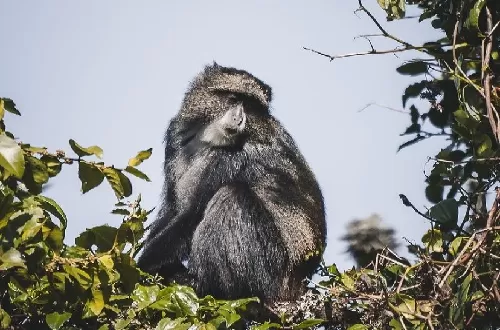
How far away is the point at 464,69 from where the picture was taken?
15.4 feet

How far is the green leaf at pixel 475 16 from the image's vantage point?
4445 mm

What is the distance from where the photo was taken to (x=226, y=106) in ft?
28.0

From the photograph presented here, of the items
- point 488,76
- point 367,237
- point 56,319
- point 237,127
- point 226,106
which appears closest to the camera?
point 56,319

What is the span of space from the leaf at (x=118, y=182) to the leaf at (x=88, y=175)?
5cm

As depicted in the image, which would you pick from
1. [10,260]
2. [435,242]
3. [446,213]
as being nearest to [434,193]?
[435,242]

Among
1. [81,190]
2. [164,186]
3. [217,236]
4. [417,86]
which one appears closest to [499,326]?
[417,86]

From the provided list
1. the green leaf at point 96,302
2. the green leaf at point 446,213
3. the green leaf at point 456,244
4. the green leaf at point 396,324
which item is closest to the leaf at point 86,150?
the green leaf at point 96,302

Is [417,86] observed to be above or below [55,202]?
above

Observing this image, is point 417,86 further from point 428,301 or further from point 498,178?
point 428,301

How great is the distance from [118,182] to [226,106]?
16.6ft

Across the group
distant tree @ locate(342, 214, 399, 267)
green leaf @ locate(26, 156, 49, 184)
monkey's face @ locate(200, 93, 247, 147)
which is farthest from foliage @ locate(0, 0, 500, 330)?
monkey's face @ locate(200, 93, 247, 147)

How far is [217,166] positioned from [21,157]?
4.58 m

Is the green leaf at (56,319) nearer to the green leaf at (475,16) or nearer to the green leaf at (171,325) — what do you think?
the green leaf at (171,325)

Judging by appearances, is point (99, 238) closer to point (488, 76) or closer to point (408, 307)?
point (408, 307)
